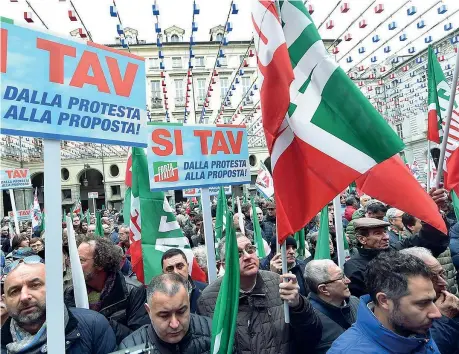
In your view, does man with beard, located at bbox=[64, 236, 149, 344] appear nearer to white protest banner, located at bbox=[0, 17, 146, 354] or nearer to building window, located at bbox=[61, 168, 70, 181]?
white protest banner, located at bbox=[0, 17, 146, 354]

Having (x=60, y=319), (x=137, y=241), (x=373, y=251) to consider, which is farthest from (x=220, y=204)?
(x=60, y=319)

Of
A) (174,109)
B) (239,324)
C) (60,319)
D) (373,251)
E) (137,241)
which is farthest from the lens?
(174,109)

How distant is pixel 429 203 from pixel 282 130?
118cm

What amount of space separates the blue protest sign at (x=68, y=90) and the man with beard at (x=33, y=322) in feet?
2.65

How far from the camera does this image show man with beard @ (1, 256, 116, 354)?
2213mm

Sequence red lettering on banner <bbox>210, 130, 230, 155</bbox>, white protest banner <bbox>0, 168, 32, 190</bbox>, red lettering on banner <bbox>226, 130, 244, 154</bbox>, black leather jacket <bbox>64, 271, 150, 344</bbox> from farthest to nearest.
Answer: white protest banner <bbox>0, 168, 32, 190</bbox>, red lettering on banner <bbox>226, 130, 244, 154</bbox>, red lettering on banner <bbox>210, 130, 230, 155</bbox>, black leather jacket <bbox>64, 271, 150, 344</bbox>

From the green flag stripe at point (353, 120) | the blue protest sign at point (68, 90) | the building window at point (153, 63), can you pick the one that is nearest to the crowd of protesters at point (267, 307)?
the green flag stripe at point (353, 120)

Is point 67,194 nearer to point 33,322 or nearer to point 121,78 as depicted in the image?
point 121,78

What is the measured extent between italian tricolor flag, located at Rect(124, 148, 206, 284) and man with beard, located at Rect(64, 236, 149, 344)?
1.79ft

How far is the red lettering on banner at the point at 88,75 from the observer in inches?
92.1

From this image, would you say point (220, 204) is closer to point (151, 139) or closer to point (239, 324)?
point (151, 139)

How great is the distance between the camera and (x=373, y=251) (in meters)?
3.57

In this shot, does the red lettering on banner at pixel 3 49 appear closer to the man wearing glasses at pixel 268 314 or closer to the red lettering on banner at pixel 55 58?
the red lettering on banner at pixel 55 58

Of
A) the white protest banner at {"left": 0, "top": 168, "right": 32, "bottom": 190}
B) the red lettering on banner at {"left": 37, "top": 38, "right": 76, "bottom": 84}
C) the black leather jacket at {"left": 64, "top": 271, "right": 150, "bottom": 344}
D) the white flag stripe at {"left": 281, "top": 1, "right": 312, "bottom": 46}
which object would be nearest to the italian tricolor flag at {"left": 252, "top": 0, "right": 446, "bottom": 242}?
the white flag stripe at {"left": 281, "top": 1, "right": 312, "bottom": 46}
